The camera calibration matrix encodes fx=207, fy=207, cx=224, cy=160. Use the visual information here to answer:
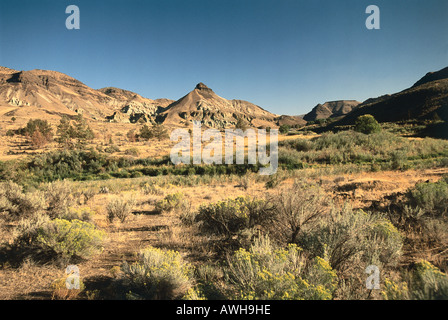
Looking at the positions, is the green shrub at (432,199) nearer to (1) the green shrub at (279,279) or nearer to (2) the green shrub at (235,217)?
(2) the green shrub at (235,217)

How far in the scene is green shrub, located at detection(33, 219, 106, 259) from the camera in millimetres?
4613

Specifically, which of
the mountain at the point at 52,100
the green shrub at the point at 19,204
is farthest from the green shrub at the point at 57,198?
the mountain at the point at 52,100

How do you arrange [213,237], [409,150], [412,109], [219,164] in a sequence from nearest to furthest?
[213,237] < [409,150] < [219,164] < [412,109]

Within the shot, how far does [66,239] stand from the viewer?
186 inches

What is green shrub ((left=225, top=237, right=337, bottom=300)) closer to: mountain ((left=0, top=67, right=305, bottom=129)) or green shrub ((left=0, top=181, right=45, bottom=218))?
green shrub ((left=0, top=181, right=45, bottom=218))

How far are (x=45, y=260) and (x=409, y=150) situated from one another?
2879 centimetres

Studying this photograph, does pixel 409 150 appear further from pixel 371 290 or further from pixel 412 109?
pixel 412 109

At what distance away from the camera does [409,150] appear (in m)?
21.4

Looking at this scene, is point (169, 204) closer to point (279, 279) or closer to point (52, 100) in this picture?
point (279, 279)

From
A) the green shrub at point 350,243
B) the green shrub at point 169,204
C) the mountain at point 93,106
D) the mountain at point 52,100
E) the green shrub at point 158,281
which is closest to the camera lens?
the green shrub at point 158,281

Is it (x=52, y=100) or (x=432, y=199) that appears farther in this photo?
(x=52, y=100)

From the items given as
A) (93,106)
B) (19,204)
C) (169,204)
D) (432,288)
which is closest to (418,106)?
(169,204)

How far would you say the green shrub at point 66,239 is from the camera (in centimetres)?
461
